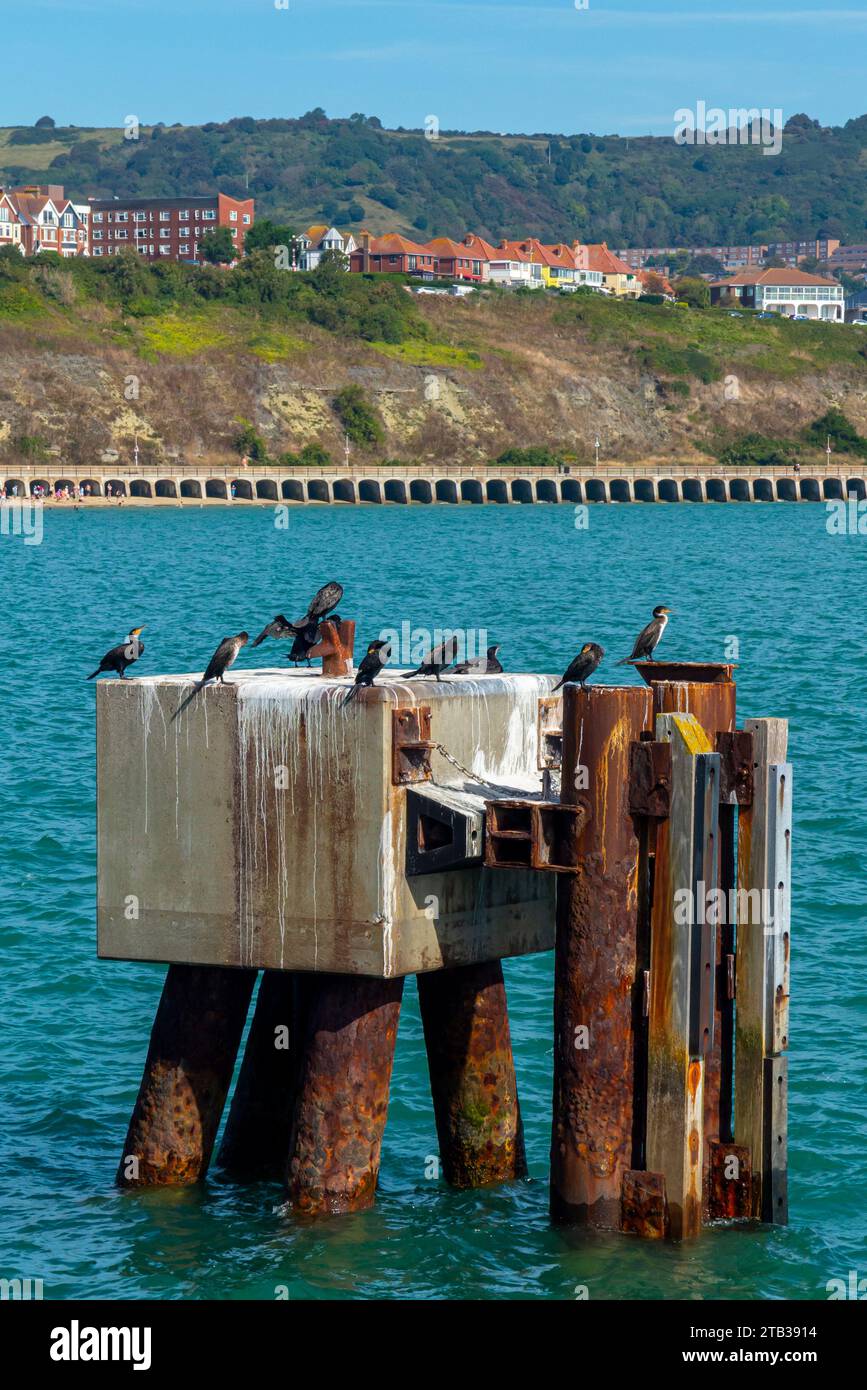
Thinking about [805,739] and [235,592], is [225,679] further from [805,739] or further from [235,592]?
[235,592]

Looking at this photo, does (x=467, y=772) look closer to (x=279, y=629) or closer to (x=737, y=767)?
(x=737, y=767)

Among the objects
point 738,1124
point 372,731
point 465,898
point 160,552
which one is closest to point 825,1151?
point 738,1124

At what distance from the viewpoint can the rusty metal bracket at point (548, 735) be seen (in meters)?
18.0

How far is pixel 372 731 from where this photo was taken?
15734 mm

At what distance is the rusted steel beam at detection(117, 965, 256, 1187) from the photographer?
1697 cm

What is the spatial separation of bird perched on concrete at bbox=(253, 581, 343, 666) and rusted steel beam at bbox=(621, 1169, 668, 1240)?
220 inches

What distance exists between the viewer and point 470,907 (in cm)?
1652

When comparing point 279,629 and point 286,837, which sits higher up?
point 279,629

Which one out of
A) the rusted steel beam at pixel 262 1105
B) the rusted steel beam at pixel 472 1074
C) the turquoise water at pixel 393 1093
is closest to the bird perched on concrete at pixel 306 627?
the rusted steel beam at pixel 262 1105

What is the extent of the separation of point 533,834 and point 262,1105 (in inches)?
163

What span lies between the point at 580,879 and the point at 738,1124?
8.05 ft

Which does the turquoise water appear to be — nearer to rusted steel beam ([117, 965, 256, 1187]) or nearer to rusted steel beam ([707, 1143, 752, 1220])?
rusted steel beam ([707, 1143, 752, 1220])

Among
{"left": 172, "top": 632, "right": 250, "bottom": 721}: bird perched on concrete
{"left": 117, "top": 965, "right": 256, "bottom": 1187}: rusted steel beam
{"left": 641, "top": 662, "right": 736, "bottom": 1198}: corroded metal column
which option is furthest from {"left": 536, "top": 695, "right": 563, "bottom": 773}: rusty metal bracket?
{"left": 117, "top": 965, "right": 256, "bottom": 1187}: rusted steel beam

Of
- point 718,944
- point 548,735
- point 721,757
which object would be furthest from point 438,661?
point 718,944
